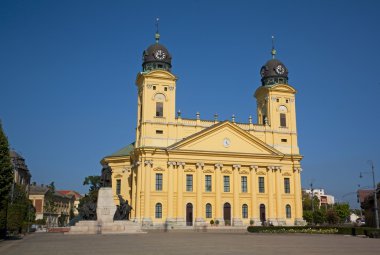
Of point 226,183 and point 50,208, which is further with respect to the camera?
point 50,208

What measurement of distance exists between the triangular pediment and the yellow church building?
14 cm

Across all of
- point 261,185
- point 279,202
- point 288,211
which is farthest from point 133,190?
point 288,211

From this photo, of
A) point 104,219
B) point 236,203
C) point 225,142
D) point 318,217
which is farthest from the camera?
point 318,217

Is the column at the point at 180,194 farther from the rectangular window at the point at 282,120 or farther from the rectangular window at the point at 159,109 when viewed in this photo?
the rectangular window at the point at 282,120

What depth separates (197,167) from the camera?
59.5 meters

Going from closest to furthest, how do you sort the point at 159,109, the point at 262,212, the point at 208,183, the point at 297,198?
the point at 208,183
the point at 159,109
the point at 262,212
the point at 297,198

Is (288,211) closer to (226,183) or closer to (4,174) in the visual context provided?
(226,183)

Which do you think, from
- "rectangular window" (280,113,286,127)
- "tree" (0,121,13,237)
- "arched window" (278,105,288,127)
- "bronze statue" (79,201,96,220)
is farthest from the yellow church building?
"tree" (0,121,13,237)

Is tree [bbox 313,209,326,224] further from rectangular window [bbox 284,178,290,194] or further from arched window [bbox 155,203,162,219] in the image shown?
arched window [bbox 155,203,162,219]

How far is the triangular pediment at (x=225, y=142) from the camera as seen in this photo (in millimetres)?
59812

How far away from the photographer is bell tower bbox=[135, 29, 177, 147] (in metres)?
59.2

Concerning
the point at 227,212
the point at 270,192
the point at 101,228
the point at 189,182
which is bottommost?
the point at 101,228

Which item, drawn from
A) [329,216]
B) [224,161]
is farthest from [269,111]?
[329,216]

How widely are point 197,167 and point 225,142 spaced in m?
5.72
